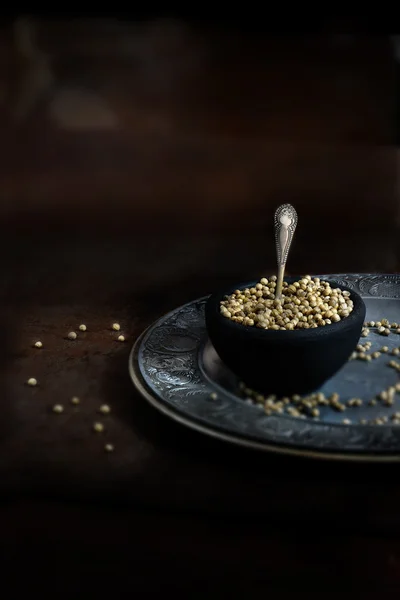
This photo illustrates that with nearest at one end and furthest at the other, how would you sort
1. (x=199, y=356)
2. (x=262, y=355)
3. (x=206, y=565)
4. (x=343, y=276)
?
(x=206, y=565)
(x=262, y=355)
(x=199, y=356)
(x=343, y=276)

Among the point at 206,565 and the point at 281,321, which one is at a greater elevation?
the point at 281,321

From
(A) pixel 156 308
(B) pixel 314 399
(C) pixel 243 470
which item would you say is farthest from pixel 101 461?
(A) pixel 156 308

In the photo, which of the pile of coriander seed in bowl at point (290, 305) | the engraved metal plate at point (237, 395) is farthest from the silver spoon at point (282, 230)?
the engraved metal plate at point (237, 395)

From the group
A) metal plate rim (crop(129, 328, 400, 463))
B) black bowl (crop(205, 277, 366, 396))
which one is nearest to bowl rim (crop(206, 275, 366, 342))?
black bowl (crop(205, 277, 366, 396))

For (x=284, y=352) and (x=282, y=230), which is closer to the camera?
(x=284, y=352)

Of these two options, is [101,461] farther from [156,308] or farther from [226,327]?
[156,308]

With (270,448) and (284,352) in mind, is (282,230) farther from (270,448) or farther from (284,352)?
(270,448)

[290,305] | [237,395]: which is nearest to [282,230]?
[290,305]
